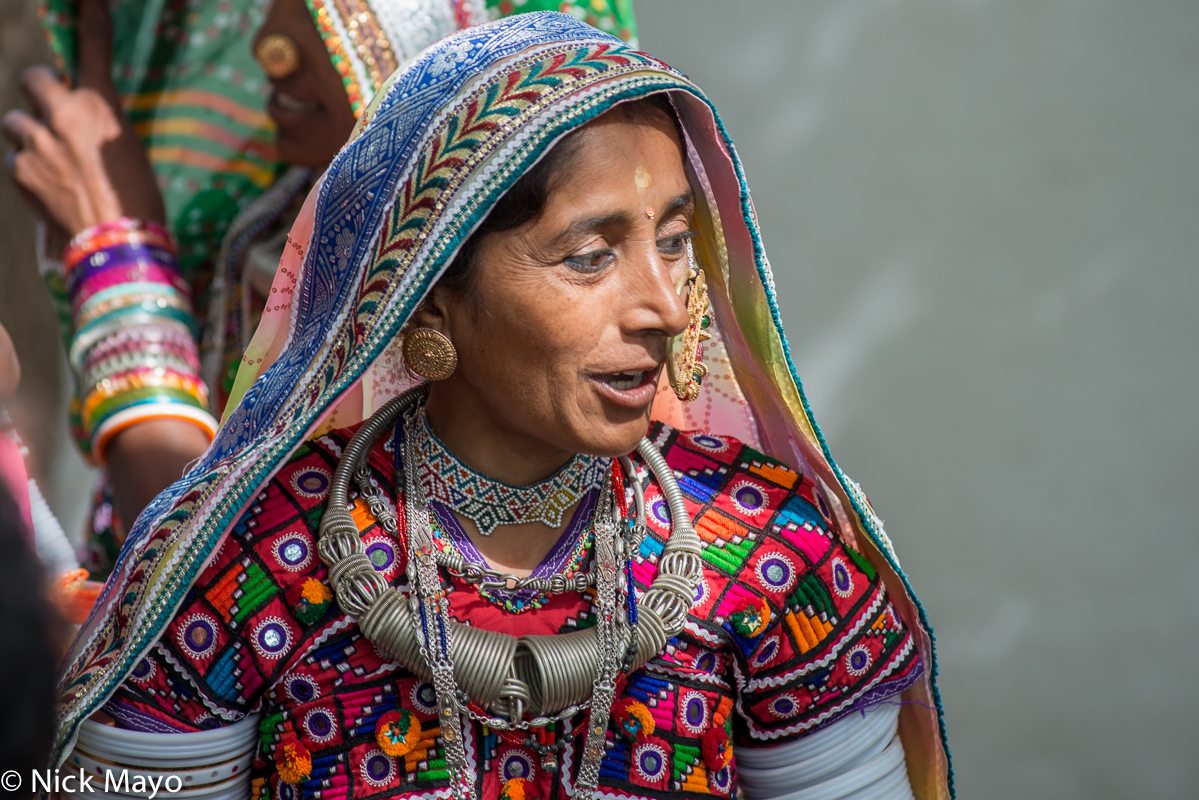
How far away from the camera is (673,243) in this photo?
5.26ft

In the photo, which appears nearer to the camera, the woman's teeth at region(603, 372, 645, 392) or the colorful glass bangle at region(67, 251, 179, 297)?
the woman's teeth at region(603, 372, 645, 392)

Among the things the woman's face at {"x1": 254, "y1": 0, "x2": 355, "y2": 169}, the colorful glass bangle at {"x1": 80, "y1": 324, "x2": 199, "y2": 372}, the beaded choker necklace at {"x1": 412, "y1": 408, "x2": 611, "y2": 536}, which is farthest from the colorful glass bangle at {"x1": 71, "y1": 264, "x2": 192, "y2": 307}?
the beaded choker necklace at {"x1": 412, "y1": 408, "x2": 611, "y2": 536}

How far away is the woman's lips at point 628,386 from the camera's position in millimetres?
1532

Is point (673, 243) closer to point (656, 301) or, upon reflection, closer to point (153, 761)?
point (656, 301)

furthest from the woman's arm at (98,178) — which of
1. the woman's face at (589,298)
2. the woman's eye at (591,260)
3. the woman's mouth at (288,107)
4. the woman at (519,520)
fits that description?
the woman's eye at (591,260)

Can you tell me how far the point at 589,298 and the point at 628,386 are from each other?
132mm

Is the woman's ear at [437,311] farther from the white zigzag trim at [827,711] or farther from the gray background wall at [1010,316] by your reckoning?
the gray background wall at [1010,316]

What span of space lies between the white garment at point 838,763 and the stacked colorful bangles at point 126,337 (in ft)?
4.76

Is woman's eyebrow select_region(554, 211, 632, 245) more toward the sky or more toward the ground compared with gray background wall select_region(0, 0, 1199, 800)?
more toward the ground

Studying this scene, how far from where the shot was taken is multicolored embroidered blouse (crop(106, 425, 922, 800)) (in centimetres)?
160

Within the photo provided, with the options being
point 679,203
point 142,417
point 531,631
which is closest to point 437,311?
point 679,203

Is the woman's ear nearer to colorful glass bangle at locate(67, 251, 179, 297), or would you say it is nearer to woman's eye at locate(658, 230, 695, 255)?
woman's eye at locate(658, 230, 695, 255)

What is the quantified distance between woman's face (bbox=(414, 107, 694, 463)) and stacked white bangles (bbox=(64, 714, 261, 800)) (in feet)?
1.93

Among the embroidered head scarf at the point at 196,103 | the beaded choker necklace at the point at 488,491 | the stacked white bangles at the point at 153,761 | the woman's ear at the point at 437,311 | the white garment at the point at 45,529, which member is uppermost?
the embroidered head scarf at the point at 196,103
